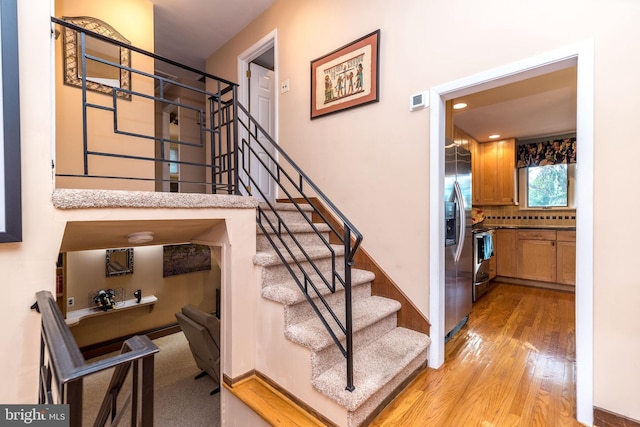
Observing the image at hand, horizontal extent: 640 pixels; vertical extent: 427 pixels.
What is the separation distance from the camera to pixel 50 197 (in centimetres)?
130

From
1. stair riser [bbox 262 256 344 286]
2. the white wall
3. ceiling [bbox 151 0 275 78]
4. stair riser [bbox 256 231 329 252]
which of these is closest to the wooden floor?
the white wall

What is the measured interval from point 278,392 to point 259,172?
8.73 feet

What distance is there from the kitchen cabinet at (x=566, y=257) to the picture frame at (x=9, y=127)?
594 centimetres

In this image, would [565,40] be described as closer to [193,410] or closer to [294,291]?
[294,291]

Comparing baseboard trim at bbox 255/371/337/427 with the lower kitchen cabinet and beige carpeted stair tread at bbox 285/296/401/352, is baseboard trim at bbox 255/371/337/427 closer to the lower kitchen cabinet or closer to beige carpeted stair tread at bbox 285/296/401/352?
beige carpeted stair tread at bbox 285/296/401/352

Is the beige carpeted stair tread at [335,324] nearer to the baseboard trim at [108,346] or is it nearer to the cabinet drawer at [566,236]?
the baseboard trim at [108,346]

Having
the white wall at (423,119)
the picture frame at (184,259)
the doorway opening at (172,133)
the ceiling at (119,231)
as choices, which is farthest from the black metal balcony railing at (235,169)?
the picture frame at (184,259)

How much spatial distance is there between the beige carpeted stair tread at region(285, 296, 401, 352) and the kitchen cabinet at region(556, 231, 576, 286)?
3.69 m

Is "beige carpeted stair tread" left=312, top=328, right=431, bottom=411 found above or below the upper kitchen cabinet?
below

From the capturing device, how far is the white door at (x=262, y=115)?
12.3 ft

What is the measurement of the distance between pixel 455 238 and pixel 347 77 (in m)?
1.77

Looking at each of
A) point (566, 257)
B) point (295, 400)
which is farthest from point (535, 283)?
point (295, 400)

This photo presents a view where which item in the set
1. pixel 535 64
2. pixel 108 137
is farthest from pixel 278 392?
pixel 108 137

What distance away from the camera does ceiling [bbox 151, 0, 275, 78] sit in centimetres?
330
